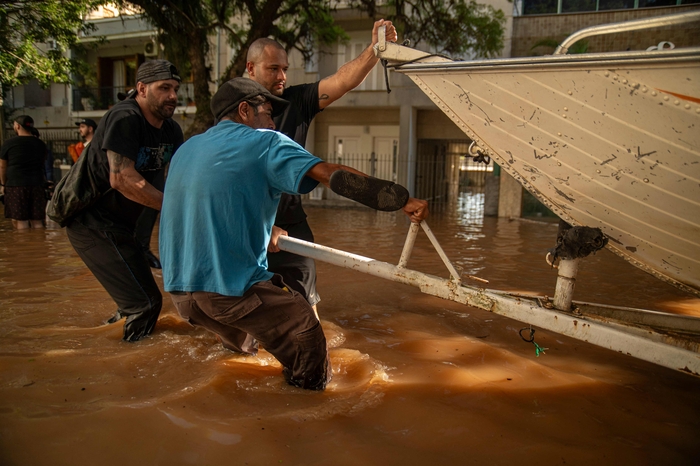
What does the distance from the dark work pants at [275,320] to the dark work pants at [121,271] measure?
101 cm

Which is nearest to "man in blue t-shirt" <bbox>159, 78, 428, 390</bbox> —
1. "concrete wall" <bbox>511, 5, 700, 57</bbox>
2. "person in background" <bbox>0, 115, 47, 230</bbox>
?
"person in background" <bbox>0, 115, 47, 230</bbox>

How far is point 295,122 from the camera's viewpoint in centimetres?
337

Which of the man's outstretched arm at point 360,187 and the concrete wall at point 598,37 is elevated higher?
the concrete wall at point 598,37

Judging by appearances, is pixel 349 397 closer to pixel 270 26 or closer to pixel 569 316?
pixel 569 316

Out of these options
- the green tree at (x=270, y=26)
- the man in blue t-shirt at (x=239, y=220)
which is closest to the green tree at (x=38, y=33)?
the green tree at (x=270, y=26)

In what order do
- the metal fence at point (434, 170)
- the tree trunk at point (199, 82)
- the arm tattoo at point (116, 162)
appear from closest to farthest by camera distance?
the arm tattoo at point (116, 162)
the tree trunk at point (199, 82)
the metal fence at point (434, 170)

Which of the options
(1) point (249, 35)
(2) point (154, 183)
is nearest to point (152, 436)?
(2) point (154, 183)

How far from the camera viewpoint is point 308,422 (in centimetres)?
232

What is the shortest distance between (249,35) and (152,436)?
1105cm

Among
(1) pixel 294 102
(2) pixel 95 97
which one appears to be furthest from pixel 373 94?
(1) pixel 294 102

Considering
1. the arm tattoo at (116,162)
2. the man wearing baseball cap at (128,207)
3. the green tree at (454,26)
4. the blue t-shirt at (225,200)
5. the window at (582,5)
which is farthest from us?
the window at (582,5)

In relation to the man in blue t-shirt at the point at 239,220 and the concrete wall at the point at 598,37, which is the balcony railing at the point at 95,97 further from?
the man in blue t-shirt at the point at 239,220

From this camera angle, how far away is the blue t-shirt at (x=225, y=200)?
7.34 ft

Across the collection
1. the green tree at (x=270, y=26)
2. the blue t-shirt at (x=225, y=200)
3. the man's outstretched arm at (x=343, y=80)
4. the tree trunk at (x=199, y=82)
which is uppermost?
the green tree at (x=270, y=26)
